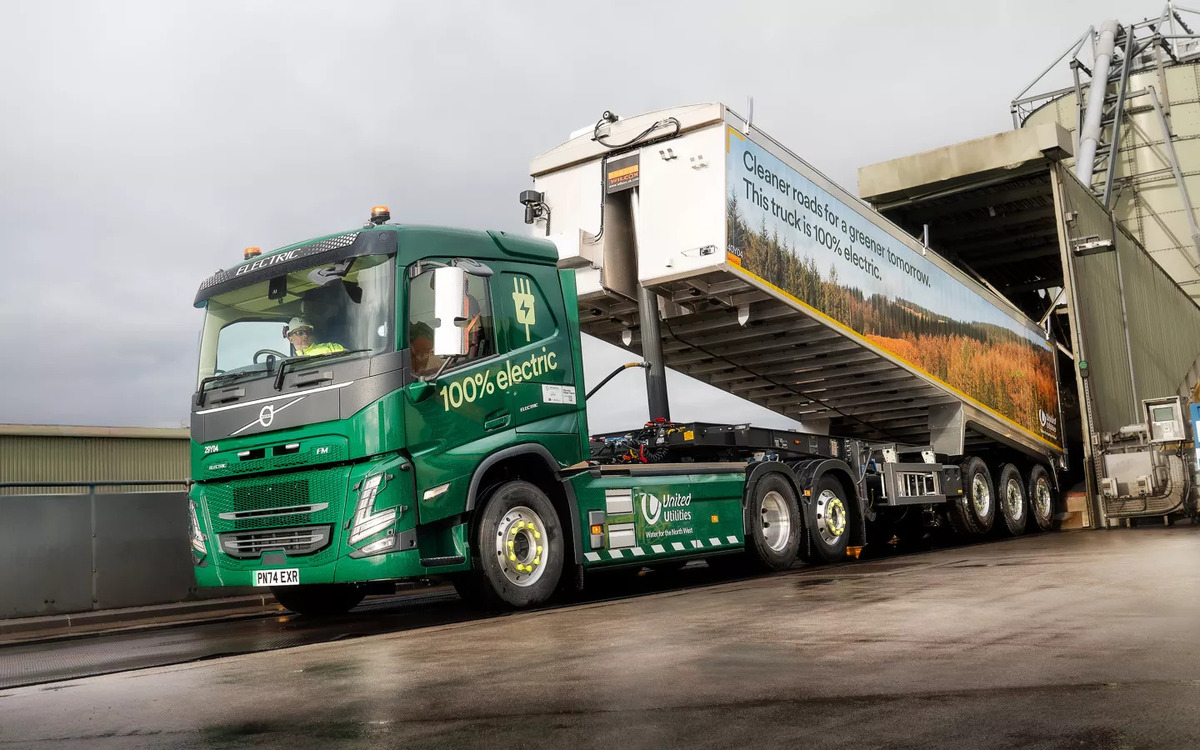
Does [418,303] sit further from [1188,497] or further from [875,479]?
[1188,497]

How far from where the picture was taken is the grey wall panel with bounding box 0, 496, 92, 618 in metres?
9.70

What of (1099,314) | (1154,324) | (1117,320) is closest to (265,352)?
(1099,314)

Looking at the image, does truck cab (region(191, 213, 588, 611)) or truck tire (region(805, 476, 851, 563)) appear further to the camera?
truck tire (region(805, 476, 851, 563))

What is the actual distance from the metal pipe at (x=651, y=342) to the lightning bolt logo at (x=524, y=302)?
1400 millimetres

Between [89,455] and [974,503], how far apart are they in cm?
1651

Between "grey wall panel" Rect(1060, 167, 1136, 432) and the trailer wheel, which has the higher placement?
"grey wall panel" Rect(1060, 167, 1136, 432)

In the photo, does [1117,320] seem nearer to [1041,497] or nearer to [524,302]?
[1041,497]

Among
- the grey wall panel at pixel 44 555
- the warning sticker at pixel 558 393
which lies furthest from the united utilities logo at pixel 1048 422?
the grey wall panel at pixel 44 555

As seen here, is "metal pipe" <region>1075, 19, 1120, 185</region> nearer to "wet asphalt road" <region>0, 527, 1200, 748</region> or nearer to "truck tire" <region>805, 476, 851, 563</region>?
"truck tire" <region>805, 476, 851, 563</region>

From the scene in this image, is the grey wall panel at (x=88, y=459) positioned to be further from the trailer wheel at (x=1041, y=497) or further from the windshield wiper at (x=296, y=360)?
the trailer wheel at (x=1041, y=497)

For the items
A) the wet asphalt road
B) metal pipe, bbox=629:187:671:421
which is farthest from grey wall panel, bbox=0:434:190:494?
the wet asphalt road

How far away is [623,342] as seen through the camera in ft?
35.6

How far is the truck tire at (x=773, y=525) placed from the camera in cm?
1058

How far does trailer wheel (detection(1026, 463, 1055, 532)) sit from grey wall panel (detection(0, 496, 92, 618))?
40.5 ft
